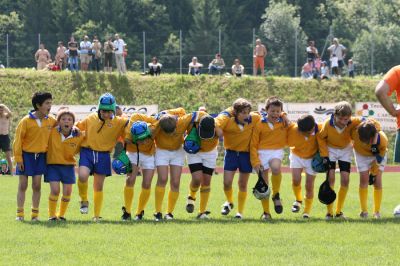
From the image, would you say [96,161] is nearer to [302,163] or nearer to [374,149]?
[302,163]

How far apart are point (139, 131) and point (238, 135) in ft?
5.18

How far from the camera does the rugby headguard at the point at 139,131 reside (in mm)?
13961

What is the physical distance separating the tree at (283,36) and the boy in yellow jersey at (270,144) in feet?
124

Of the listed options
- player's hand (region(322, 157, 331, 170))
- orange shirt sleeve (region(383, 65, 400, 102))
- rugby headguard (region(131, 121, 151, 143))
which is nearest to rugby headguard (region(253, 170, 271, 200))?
player's hand (region(322, 157, 331, 170))

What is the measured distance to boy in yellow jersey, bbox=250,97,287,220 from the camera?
1457cm

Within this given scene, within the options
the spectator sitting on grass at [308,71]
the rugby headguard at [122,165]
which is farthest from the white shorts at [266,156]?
the spectator sitting on grass at [308,71]

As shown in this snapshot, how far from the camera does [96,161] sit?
14195mm

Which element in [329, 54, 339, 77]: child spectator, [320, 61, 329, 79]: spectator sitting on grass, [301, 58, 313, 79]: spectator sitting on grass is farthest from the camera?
[301, 58, 313, 79]: spectator sitting on grass

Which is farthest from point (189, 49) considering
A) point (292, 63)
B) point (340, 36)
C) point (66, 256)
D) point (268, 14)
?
point (66, 256)

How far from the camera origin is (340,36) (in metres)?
84.9

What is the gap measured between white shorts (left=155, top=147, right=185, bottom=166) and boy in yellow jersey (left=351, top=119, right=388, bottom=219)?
8.40ft

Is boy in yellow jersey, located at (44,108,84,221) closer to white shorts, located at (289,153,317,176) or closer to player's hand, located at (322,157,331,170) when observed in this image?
white shorts, located at (289,153,317,176)

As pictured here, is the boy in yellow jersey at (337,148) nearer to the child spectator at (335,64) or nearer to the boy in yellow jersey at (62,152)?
the boy in yellow jersey at (62,152)

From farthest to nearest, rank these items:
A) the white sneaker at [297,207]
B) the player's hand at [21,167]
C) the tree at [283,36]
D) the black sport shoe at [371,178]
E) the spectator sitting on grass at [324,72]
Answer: the tree at [283,36] < the spectator sitting on grass at [324,72] < the white sneaker at [297,207] < the black sport shoe at [371,178] < the player's hand at [21,167]
